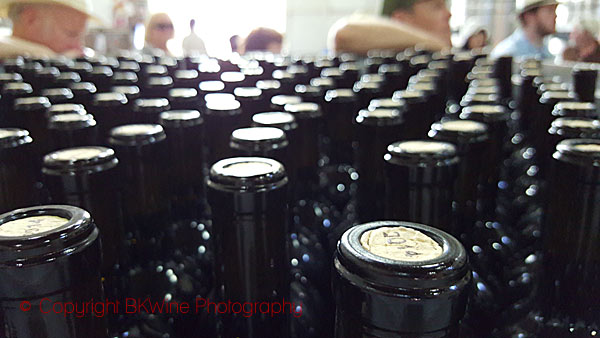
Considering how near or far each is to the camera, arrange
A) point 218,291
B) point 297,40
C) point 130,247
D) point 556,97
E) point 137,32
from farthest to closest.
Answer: point 137,32
point 297,40
point 556,97
point 130,247
point 218,291

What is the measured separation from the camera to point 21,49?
122 cm

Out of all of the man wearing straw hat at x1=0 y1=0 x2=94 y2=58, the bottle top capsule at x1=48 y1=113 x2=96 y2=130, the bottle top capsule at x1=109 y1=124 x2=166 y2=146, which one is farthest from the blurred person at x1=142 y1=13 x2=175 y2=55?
the bottle top capsule at x1=109 y1=124 x2=166 y2=146

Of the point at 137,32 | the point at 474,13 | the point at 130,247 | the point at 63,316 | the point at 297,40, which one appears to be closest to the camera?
the point at 63,316

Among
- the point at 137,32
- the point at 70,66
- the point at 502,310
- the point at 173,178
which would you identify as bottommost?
the point at 502,310

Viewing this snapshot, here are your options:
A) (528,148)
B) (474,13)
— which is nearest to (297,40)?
(474,13)

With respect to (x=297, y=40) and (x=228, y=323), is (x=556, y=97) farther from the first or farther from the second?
(x=297, y=40)

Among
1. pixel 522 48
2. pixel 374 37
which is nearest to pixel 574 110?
pixel 374 37

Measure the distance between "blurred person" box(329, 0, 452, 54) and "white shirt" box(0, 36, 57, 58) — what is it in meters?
0.92

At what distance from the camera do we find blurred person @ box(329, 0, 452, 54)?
5.30 ft

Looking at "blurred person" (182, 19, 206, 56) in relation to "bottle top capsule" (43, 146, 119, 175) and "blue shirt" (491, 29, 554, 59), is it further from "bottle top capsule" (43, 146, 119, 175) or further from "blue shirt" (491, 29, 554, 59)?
"bottle top capsule" (43, 146, 119, 175)

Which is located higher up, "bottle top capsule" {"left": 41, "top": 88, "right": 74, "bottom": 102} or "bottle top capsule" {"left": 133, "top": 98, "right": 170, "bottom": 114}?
"bottle top capsule" {"left": 41, "top": 88, "right": 74, "bottom": 102}

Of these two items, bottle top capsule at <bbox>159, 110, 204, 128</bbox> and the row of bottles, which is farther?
bottle top capsule at <bbox>159, 110, 204, 128</bbox>

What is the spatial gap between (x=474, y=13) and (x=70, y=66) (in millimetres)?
4126

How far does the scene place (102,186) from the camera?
1.20 feet
